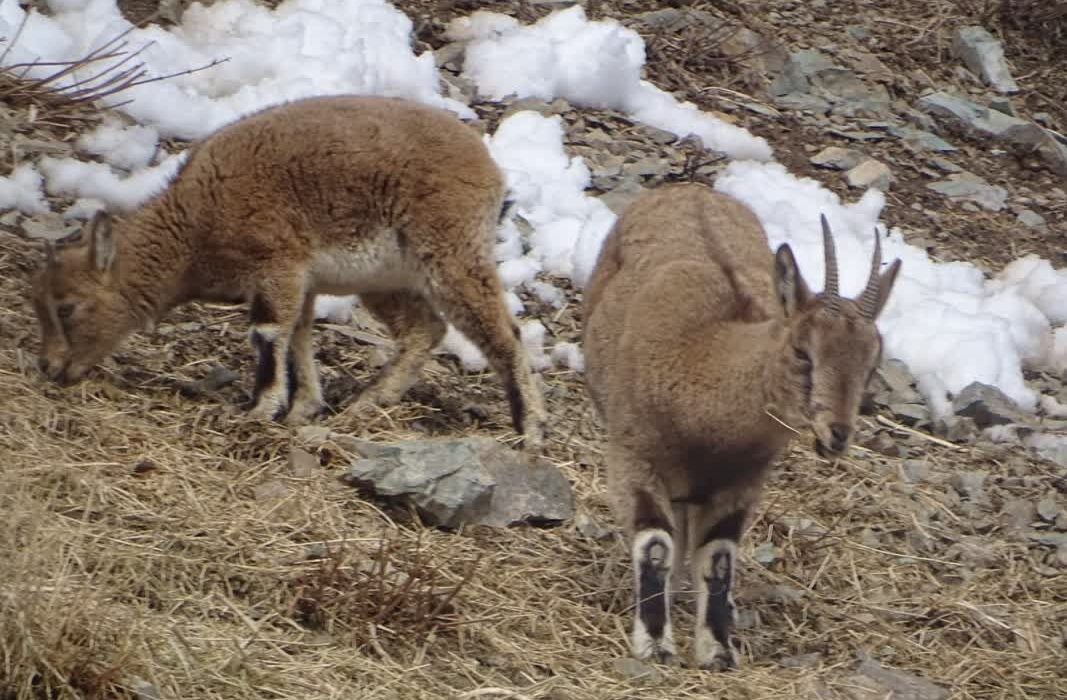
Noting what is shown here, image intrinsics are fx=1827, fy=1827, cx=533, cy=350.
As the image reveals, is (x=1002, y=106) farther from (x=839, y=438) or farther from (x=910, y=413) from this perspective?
(x=839, y=438)

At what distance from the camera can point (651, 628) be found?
247 inches

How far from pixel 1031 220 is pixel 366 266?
16.4 ft

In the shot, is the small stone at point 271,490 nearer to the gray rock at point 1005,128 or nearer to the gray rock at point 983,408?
the gray rock at point 983,408

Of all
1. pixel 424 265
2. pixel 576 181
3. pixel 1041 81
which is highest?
pixel 424 265

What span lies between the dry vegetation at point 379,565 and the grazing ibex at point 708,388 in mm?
326

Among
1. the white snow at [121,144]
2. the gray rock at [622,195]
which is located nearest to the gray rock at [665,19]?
the gray rock at [622,195]

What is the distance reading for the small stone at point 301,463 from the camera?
7.10 metres

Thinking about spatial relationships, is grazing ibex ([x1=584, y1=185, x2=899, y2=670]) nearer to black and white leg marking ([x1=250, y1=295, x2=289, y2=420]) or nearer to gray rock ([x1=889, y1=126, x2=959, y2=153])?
black and white leg marking ([x1=250, y1=295, x2=289, y2=420])

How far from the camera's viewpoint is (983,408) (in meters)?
8.85

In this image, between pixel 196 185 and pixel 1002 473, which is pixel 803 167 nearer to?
pixel 1002 473

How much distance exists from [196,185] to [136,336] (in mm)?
997

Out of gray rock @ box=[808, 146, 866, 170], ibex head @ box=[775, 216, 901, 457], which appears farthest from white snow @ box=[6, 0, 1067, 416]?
ibex head @ box=[775, 216, 901, 457]

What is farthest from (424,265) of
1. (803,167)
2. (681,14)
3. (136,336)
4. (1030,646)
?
(681,14)

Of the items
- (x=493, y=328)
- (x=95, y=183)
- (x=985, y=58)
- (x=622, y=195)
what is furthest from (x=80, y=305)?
(x=985, y=58)
